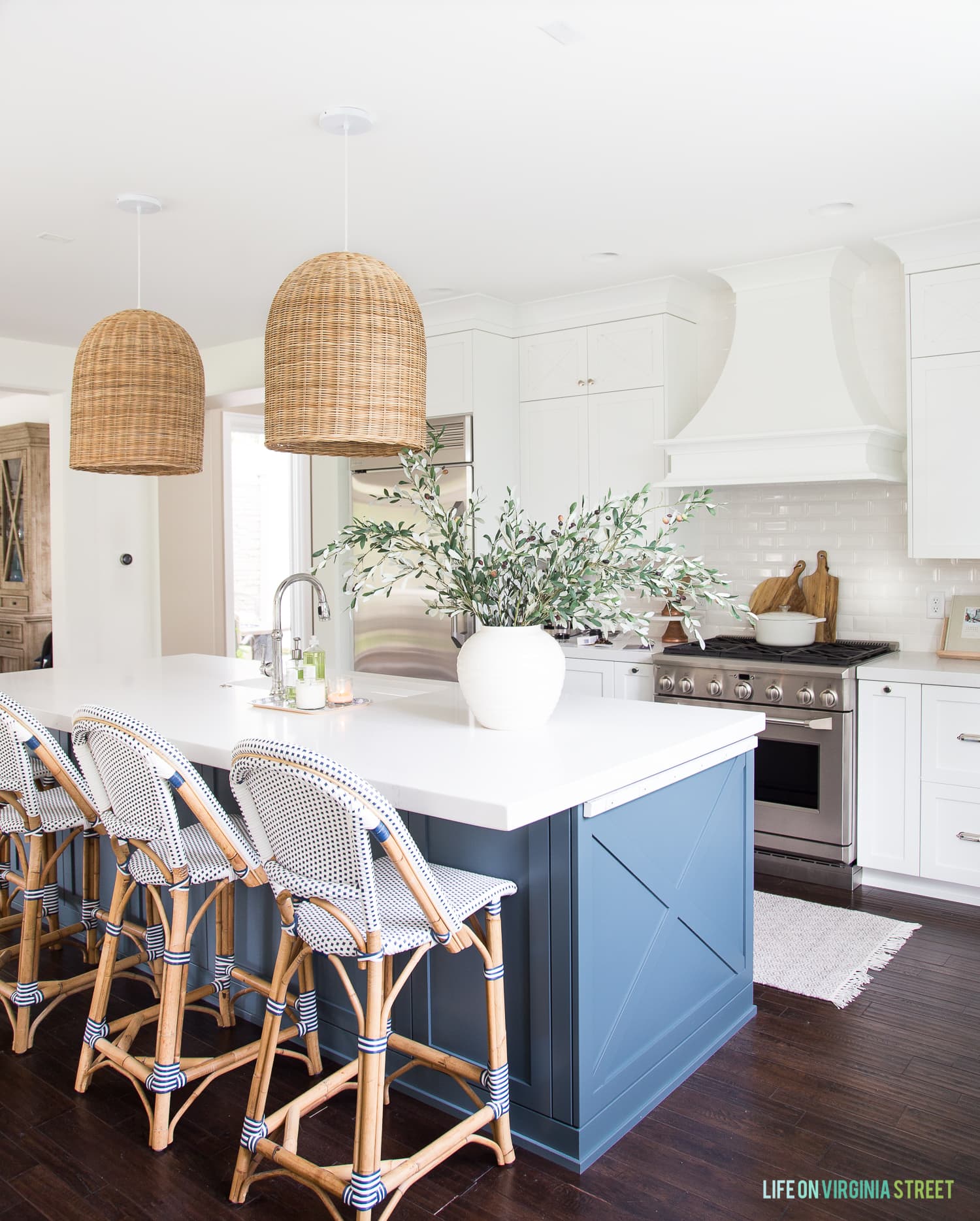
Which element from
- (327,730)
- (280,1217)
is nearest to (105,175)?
(327,730)

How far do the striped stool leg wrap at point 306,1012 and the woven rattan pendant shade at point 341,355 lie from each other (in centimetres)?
137

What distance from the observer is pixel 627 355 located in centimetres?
499

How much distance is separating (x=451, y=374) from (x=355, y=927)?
3.81 meters

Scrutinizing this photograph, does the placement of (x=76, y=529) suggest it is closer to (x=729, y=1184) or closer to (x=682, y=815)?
(x=682, y=815)

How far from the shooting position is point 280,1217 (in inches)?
80.7

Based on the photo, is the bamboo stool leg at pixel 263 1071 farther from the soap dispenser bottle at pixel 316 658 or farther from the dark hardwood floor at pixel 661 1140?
the soap dispenser bottle at pixel 316 658

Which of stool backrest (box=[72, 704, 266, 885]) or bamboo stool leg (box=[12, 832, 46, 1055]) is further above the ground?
stool backrest (box=[72, 704, 266, 885])

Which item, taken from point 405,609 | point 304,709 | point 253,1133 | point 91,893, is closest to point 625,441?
point 405,609

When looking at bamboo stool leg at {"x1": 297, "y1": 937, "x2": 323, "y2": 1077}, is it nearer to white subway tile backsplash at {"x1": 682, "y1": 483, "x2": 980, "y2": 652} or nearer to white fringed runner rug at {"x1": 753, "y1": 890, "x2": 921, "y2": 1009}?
white fringed runner rug at {"x1": 753, "y1": 890, "x2": 921, "y2": 1009}

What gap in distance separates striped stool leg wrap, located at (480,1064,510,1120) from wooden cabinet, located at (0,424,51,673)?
22.7 feet

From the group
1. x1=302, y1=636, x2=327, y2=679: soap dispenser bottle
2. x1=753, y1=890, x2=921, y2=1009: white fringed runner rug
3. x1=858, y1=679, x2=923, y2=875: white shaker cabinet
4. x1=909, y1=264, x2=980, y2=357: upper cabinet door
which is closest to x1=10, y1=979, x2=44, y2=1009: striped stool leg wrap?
x1=302, y1=636, x2=327, y2=679: soap dispenser bottle

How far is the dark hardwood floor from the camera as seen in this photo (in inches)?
81.7

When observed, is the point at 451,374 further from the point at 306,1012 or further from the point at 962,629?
the point at 306,1012

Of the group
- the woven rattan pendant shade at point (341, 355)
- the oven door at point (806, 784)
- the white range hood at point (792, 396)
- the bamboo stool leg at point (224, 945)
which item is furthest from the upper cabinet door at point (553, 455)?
the bamboo stool leg at point (224, 945)
